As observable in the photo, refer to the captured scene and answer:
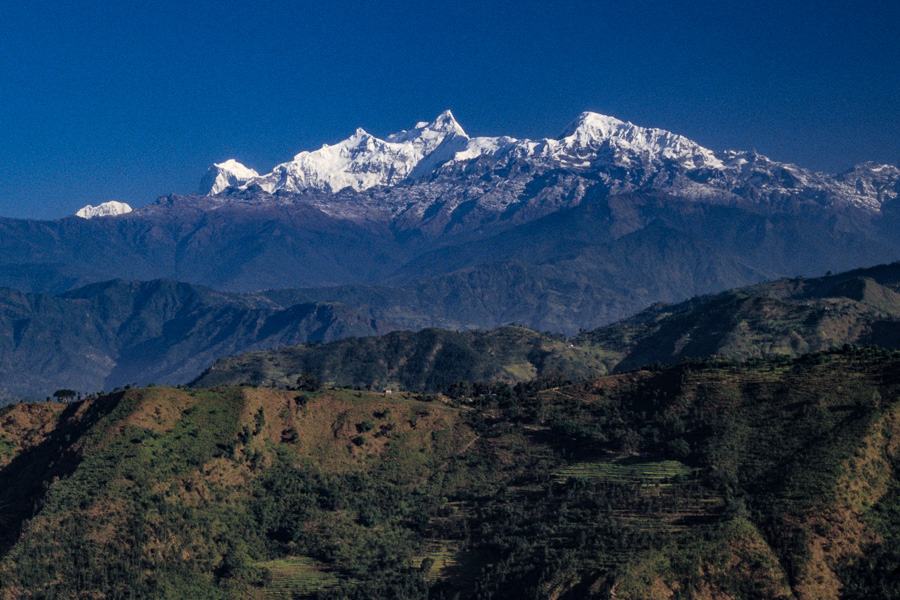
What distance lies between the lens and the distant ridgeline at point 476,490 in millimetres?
115938

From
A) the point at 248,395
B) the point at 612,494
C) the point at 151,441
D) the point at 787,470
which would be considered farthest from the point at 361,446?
the point at 787,470

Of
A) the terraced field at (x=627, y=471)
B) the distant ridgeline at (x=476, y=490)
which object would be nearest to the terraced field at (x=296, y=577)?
the distant ridgeline at (x=476, y=490)

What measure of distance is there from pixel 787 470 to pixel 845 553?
1734 centimetres

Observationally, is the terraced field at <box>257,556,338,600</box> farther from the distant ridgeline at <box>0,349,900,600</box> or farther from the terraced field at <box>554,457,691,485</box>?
the terraced field at <box>554,457,691,485</box>

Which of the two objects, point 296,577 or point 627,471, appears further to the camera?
point 627,471

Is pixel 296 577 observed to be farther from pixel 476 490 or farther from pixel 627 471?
pixel 627 471

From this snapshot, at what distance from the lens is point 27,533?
410ft

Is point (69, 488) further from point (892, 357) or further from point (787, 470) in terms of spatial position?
point (892, 357)

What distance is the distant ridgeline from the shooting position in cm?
11594

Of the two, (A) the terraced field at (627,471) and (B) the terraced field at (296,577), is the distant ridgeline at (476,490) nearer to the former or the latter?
(B) the terraced field at (296,577)

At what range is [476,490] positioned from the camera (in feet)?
500

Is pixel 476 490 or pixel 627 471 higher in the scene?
pixel 627 471

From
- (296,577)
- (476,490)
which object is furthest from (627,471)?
(296,577)

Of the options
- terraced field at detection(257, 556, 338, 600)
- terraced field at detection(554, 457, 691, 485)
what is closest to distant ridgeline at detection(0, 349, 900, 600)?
terraced field at detection(257, 556, 338, 600)
